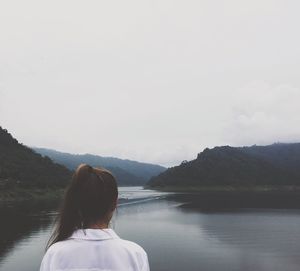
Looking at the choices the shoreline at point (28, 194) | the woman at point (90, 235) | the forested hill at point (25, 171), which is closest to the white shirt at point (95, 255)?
the woman at point (90, 235)

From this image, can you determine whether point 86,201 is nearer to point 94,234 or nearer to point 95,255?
point 94,234

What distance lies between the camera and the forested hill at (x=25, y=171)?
140 m

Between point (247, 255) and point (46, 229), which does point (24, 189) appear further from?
point (247, 255)

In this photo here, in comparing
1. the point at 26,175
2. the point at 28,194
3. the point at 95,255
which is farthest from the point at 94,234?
the point at 26,175

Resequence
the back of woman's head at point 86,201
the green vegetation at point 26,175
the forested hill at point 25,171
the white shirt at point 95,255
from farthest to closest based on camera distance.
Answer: the forested hill at point 25,171
the green vegetation at point 26,175
the back of woman's head at point 86,201
the white shirt at point 95,255

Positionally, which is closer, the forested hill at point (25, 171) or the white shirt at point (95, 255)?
the white shirt at point (95, 255)

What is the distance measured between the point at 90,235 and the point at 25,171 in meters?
164

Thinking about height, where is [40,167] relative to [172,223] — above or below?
above

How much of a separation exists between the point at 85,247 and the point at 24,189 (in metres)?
138

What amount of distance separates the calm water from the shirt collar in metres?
31.8

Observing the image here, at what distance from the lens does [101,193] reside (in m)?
3.42

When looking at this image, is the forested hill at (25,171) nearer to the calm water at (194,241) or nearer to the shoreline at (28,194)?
the shoreline at (28,194)

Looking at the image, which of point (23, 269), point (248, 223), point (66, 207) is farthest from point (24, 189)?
point (66, 207)

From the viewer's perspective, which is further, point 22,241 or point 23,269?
point 22,241
